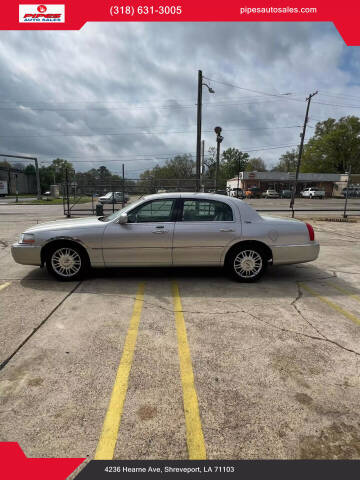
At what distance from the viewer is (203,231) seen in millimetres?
4648

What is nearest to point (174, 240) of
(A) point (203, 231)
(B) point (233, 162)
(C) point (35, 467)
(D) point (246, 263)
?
(A) point (203, 231)

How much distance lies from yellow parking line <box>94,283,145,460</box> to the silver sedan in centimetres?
160

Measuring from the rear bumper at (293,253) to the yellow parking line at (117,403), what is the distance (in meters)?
2.67

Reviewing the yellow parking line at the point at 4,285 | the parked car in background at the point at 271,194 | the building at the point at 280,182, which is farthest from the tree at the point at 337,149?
the yellow parking line at the point at 4,285

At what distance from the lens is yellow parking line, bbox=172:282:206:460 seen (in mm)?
1779

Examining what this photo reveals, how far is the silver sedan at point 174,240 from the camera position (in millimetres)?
4621

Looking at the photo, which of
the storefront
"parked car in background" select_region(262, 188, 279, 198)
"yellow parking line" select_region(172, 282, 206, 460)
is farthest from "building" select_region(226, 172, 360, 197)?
"yellow parking line" select_region(172, 282, 206, 460)

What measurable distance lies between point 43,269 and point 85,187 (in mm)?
10379

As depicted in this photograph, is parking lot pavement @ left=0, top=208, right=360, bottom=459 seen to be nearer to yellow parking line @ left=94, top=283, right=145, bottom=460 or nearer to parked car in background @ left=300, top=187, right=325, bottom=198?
yellow parking line @ left=94, top=283, right=145, bottom=460

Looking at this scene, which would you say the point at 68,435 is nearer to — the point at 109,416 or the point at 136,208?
the point at 109,416

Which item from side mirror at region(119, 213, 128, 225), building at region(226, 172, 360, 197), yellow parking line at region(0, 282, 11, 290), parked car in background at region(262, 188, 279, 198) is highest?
building at region(226, 172, 360, 197)

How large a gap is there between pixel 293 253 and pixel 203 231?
5.20 ft

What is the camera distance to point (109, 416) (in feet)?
6.65

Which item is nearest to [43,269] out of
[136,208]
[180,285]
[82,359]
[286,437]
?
[136,208]
